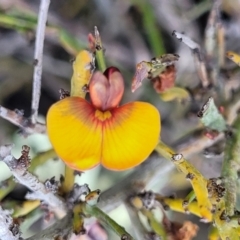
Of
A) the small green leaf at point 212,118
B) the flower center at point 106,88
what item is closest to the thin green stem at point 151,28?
the small green leaf at point 212,118

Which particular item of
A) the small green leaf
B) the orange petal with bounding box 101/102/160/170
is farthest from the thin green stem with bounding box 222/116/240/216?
the orange petal with bounding box 101/102/160/170

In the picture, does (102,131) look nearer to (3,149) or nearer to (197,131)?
(3,149)

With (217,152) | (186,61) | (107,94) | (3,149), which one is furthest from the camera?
(186,61)

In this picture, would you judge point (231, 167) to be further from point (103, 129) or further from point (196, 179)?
point (103, 129)

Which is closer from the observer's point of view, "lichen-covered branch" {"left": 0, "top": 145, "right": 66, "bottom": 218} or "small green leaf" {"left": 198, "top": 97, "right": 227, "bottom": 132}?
"lichen-covered branch" {"left": 0, "top": 145, "right": 66, "bottom": 218}

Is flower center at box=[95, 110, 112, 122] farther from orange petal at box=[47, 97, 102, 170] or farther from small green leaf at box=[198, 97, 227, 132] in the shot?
small green leaf at box=[198, 97, 227, 132]

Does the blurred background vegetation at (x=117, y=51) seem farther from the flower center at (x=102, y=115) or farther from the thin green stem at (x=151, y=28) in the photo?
the flower center at (x=102, y=115)

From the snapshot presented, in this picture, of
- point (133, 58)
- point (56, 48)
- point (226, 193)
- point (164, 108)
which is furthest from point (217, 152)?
point (56, 48)
